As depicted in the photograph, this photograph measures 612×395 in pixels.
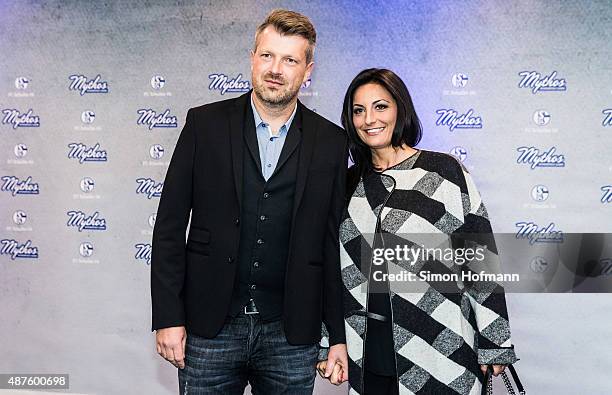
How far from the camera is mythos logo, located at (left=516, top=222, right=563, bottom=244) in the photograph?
3299 mm

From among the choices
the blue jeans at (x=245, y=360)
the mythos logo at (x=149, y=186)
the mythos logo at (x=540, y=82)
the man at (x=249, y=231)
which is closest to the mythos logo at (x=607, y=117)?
the mythos logo at (x=540, y=82)

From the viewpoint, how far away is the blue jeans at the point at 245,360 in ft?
6.42

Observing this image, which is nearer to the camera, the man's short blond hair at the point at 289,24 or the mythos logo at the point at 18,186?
the man's short blond hair at the point at 289,24

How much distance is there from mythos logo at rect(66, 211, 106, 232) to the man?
71.3 inches

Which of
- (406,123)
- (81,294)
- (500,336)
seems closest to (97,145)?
(81,294)


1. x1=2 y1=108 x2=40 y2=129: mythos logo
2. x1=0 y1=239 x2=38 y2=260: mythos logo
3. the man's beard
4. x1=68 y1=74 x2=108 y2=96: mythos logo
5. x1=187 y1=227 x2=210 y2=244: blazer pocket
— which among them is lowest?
x1=0 y1=239 x2=38 y2=260: mythos logo

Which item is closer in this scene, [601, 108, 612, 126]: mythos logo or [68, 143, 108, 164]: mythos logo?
[601, 108, 612, 126]: mythos logo

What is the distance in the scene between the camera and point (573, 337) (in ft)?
10.9

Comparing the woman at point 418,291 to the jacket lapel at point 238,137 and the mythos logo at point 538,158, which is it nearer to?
the jacket lapel at point 238,137

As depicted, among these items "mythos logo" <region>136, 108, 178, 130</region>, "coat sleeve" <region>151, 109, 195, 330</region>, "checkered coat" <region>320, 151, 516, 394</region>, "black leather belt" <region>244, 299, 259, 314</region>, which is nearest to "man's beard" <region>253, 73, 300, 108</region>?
"coat sleeve" <region>151, 109, 195, 330</region>

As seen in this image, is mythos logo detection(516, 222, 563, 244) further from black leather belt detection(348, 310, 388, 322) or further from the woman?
black leather belt detection(348, 310, 388, 322)

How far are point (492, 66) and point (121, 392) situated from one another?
2.76 metres

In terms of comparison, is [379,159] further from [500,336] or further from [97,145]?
[97,145]

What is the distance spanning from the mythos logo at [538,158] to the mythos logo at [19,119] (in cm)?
272
